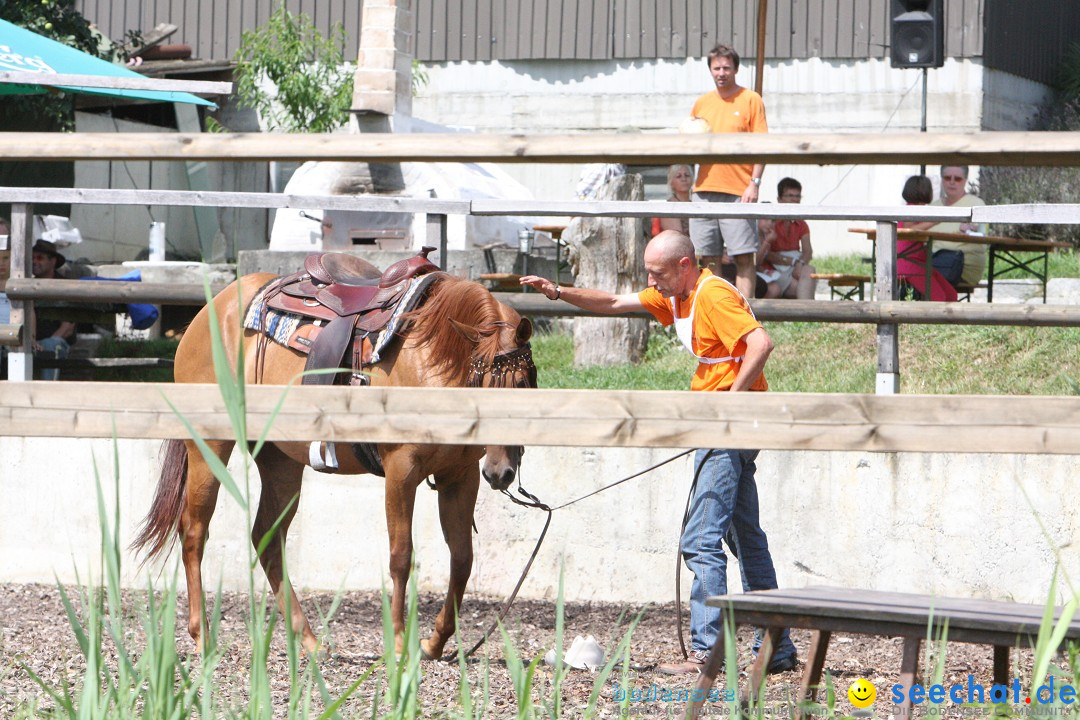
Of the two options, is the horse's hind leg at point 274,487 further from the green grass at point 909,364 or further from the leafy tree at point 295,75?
the leafy tree at point 295,75

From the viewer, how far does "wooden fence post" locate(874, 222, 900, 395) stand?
225 inches

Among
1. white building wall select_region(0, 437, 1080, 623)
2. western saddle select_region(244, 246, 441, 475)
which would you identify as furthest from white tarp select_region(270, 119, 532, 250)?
western saddle select_region(244, 246, 441, 475)

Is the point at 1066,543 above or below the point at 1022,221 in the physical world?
below

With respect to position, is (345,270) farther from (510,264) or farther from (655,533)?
(510,264)

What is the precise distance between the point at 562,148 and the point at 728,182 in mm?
5416

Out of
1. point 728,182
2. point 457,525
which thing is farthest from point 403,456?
point 728,182

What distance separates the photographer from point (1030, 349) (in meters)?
8.19

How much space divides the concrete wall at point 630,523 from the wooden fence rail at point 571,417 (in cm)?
249

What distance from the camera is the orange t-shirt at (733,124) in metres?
8.34

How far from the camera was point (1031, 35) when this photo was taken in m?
17.8

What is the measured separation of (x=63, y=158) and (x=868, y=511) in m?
3.73

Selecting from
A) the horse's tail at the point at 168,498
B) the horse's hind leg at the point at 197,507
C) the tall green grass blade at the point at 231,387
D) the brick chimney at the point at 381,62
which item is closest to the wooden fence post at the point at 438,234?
the horse's hind leg at the point at 197,507

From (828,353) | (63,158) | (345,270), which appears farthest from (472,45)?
(63,158)

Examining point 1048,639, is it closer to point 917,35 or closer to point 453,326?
point 453,326
